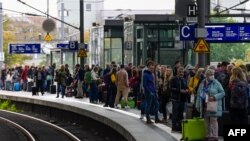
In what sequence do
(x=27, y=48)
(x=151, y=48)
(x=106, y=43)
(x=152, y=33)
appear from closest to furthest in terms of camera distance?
(x=151, y=48) → (x=152, y=33) → (x=106, y=43) → (x=27, y=48)

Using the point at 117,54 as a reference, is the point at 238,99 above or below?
below

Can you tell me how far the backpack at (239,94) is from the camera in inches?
615

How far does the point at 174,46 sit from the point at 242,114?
17911 millimetres

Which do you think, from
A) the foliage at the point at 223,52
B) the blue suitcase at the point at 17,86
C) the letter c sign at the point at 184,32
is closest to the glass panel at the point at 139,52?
the foliage at the point at 223,52

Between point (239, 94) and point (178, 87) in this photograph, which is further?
point (178, 87)

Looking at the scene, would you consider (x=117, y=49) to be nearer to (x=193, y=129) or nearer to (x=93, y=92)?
(x=93, y=92)

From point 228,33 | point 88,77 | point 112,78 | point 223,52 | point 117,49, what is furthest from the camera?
point 223,52

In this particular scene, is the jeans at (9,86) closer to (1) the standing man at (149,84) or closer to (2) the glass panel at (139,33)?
(2) the glass panel at (139,33)

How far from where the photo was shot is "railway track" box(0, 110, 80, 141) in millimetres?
23538

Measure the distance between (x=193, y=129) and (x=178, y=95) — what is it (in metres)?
3.14

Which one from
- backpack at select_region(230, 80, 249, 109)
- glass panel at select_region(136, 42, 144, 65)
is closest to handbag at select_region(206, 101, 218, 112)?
backpack at select_region(230, 80, 249, 109)

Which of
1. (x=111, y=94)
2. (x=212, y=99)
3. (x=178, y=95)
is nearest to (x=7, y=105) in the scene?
(x=111, y=94)

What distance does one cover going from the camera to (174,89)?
739 inches

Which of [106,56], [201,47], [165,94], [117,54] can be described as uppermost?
[201,47]
